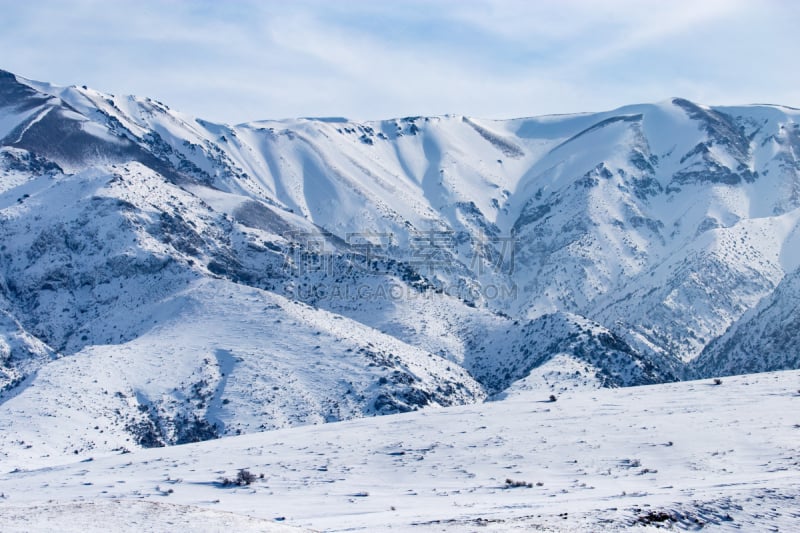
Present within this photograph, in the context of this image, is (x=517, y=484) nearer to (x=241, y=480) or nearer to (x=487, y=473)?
(x=487, y=473)

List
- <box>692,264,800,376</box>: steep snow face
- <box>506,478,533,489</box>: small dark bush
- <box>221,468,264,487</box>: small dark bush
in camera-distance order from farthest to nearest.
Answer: <box>692,264,800,376</box>: steep snow face → <box>221,468,264,487</box>: small dark bush → <box>506,478,533,489</box>: small dark bush

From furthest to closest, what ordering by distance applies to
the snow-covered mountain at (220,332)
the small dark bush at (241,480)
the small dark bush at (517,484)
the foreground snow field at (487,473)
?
the snow-covered mountain at (220,332), the small dark bush at (241,480), the small dark bush at (517,484), the foreground snow field at (487,473)

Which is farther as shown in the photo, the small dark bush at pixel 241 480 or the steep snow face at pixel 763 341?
the steep snow face at pixel 763 341

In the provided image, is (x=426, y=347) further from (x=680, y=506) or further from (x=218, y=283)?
(x=680, y=506)

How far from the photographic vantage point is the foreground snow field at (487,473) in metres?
26.1

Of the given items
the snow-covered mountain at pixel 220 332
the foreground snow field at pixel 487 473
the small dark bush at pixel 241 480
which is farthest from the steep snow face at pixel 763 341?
the small dark bush at pixel 241 480

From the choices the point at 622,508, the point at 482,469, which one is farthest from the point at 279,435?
the point at 622,508

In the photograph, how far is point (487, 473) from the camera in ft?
121

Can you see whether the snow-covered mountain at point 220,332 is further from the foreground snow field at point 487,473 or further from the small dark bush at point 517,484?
the small dark bush at point 517,484

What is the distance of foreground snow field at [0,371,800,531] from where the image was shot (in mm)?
26094

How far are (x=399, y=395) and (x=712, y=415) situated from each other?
5399 cm

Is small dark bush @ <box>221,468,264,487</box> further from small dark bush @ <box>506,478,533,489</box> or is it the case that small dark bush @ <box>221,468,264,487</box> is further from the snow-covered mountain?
the snow-covered mountain

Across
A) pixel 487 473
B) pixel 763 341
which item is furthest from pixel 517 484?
pixel 763 341

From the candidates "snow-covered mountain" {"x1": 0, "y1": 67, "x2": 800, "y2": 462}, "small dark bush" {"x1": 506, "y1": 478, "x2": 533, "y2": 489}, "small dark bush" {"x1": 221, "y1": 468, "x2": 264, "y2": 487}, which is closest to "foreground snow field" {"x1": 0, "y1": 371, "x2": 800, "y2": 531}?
"small dark bush" {"x1": 506, "y1": 478, "x2": 533, "y2": 489}
